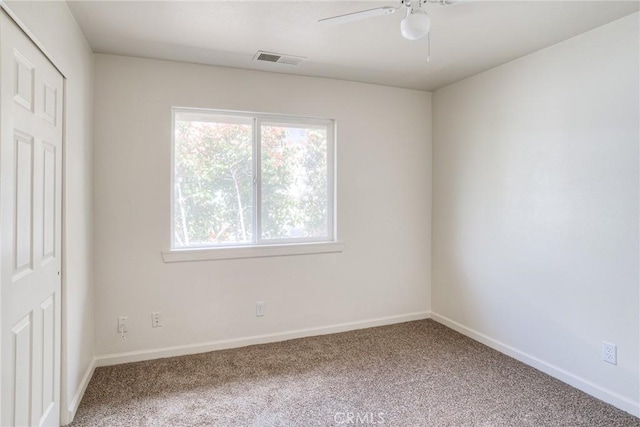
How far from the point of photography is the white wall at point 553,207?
2309 millimetres

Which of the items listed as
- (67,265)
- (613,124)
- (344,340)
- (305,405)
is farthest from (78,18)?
(613,124)

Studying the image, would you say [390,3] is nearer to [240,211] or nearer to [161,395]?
[240,211]

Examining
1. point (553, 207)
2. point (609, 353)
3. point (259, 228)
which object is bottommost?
point (609, 353)

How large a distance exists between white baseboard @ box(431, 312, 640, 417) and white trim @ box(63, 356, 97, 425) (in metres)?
3.14

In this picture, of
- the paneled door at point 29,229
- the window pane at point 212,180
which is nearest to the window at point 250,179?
the window pane at point 212,180

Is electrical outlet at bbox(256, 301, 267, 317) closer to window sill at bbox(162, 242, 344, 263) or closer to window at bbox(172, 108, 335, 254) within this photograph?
window sill at bbox(162, 242, 344, 263)

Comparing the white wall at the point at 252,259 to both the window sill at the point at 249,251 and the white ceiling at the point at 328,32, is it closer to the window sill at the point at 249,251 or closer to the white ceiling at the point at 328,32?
the window sill at the point at 249,251

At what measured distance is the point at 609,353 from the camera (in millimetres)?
2385

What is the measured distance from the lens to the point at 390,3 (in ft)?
6.90

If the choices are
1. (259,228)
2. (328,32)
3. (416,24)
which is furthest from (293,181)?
(416,24)

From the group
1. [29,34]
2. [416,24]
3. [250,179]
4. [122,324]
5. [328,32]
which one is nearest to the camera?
[29,34]

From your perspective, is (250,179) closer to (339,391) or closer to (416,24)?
(339,391)

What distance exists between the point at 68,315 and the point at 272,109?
2173 mm

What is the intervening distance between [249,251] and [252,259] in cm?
8
